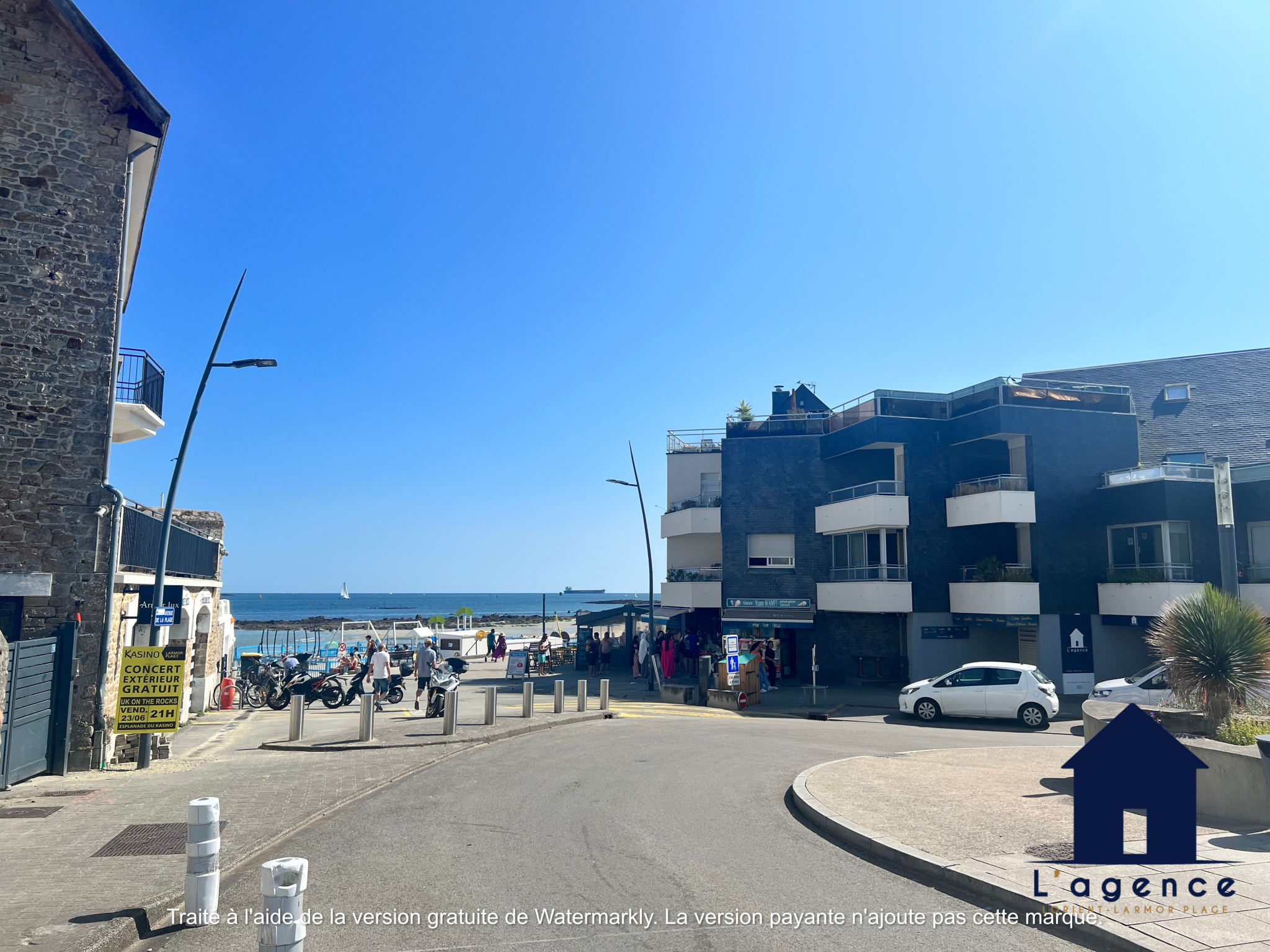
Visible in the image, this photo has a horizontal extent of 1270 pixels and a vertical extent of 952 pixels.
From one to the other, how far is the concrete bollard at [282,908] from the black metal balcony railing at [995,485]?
26.9 m

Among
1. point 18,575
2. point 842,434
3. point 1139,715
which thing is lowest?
point 1139,715

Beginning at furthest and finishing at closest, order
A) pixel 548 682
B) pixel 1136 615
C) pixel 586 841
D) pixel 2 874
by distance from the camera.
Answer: pixel 548 682
pixel 1136 615
pixel 586 841
pixel 2 874

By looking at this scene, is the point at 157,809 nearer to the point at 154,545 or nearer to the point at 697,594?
the point at 154,545

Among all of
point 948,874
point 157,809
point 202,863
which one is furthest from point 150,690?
point 948,874

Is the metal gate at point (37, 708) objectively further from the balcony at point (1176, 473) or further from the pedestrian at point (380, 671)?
the balcony at point (1176, 473)

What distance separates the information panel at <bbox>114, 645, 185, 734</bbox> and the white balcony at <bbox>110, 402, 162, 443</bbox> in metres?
4.74

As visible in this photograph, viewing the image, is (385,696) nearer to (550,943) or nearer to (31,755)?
(31,755)

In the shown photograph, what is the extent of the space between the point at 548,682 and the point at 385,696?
372 inches

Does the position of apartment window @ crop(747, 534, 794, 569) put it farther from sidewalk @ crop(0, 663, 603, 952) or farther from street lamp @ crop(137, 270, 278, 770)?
street lamp @ crop(137, 270, 278, 770)

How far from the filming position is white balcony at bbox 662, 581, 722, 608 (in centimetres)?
3566

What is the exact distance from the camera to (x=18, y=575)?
12523 millimetres

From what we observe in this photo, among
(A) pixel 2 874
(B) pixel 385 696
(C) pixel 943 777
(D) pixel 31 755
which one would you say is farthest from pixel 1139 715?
(B) pixel 385 696

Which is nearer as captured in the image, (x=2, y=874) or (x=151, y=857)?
(x=2, y=874)

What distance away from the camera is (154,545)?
52.3ft
